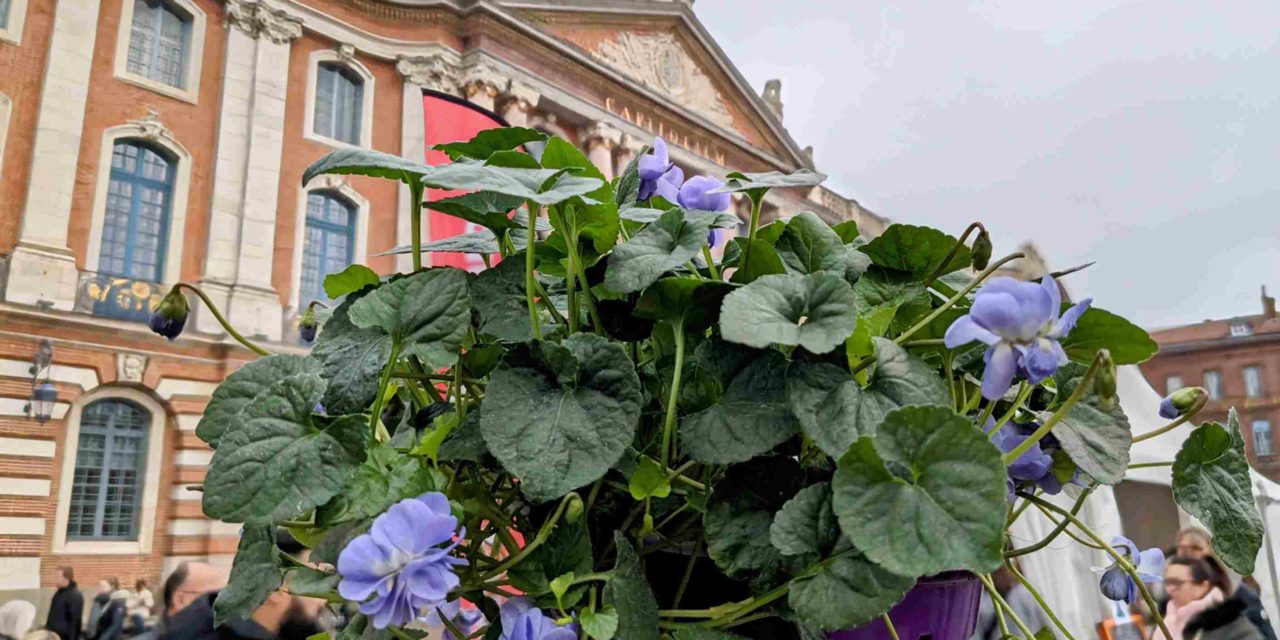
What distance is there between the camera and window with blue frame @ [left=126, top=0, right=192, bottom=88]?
487 centimetres

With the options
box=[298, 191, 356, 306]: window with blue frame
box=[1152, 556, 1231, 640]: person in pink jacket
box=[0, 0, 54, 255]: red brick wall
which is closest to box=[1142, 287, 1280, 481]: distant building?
box=[298, 191, 356, 306]: window with blue frame

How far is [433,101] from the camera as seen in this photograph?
4.42 m

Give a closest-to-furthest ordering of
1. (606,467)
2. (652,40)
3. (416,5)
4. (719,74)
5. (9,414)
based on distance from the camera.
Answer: (606,467) < (9,414) < (416,5) < (652,40) < (719,74)

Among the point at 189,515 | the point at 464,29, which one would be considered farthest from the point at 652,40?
the point at 189,515

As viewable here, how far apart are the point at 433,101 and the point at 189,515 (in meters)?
2.68

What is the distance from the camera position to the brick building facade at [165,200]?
4.14 metres

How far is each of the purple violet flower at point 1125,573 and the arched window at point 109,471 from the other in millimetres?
4915

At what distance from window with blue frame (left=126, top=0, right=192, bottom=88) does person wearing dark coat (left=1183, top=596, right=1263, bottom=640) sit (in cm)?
564

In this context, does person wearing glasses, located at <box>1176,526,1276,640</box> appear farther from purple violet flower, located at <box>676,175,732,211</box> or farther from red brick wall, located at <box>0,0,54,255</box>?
red brick wall, located at <box>0,0,54,255</box>

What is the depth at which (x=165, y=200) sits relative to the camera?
4.85 metres

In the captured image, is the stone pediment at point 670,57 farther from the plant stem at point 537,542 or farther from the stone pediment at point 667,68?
the plant stem at point 537,542

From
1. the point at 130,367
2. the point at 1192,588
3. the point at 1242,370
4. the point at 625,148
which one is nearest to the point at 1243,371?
the point at 1242,370

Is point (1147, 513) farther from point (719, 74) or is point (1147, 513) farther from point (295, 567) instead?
point (719, 74)

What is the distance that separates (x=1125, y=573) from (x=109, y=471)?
5.20 metres
